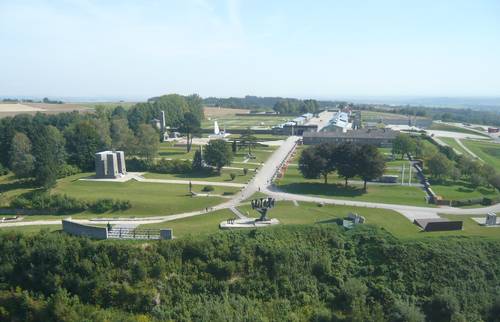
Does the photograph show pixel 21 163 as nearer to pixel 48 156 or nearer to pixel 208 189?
pixel 48 156

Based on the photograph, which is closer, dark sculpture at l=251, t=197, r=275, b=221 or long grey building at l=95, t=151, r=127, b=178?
dark sculpture at l=251, t=197, r=275, b=221

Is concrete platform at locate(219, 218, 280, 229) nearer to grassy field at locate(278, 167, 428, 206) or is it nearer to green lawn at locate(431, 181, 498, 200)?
grassy field at locate(278, 167, 428, 206)

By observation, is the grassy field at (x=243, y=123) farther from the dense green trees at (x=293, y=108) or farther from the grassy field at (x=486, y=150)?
the grassy field at (x=486, y=150)

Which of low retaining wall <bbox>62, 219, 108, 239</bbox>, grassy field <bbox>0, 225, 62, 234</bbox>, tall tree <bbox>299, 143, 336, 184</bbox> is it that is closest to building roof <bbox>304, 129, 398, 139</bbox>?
tall tree <bbox>299, 143, 336, 184</bbox>

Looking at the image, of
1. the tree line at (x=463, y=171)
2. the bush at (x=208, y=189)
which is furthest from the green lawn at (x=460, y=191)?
the bush at (x=208, y=189)

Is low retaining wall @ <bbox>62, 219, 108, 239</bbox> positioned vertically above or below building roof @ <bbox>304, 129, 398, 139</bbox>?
below

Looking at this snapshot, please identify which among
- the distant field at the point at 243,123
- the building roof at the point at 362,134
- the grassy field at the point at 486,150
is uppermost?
the distant field at the point at 243,123

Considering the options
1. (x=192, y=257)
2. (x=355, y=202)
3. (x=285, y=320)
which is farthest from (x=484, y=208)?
(x=192, y=257)

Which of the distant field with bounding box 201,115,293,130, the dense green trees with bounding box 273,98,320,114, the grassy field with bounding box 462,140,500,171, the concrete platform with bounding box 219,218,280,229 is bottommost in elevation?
→ the concrete platform with bounding box 219,218,280,229
